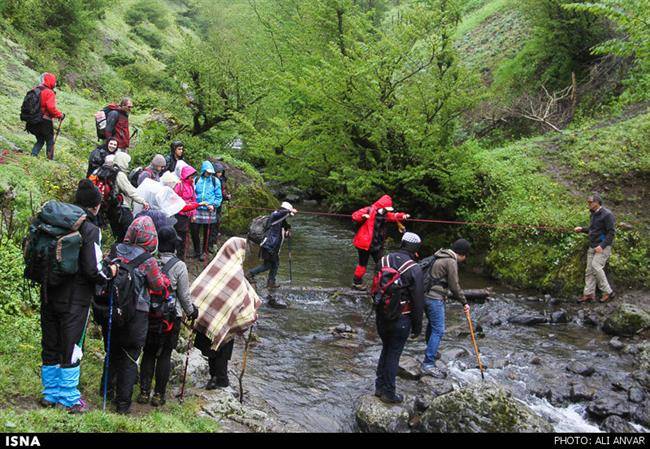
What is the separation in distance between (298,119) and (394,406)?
1344cm

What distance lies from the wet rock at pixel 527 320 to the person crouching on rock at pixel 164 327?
7.51 metres

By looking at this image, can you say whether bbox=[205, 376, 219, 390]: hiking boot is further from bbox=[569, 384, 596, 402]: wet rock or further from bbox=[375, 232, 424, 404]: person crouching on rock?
bbox=[569, 384, 596, 402]: wet rock

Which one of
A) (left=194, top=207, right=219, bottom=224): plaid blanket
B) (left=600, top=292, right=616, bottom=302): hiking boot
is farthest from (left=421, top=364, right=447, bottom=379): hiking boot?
(left=194, top=207, right=219, bottom=224): plaid blanket

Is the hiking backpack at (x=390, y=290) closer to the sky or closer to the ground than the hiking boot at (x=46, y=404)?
closer to the sky

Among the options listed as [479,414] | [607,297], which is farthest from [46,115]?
[607,297]

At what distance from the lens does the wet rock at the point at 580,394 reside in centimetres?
800

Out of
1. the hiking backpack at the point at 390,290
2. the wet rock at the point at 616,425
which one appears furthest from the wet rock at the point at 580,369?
the hiking backpack at the point at 390,290

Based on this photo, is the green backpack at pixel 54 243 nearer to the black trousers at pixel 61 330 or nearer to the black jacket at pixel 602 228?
the black trousers at pixel 61 330

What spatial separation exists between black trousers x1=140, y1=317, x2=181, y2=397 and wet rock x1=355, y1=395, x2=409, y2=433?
263 centimetres

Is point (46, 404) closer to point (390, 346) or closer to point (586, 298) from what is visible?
point (390, 346)

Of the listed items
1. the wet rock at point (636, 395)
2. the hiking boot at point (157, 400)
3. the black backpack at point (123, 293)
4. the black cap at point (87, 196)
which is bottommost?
the wet rock at point (636, 395)

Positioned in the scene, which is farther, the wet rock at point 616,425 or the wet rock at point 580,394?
the wet rock at point 580,394

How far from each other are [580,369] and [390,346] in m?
3.86

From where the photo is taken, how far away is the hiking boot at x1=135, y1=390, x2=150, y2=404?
Result: 20.1 feet
